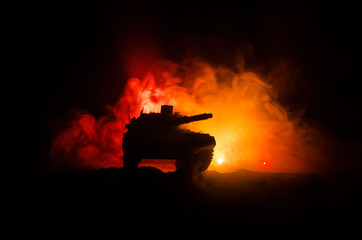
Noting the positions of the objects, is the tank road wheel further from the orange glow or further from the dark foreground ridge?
the orange glow

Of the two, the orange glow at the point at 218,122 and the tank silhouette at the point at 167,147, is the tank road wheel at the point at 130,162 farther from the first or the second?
the orange glow at the point at 218,122

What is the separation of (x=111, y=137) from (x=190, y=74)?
16.1ft

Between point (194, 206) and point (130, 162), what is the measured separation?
9.11 feet

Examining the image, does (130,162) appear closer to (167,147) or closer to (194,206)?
(167,147)

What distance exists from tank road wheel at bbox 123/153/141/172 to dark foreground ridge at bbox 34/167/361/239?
0.50 metres

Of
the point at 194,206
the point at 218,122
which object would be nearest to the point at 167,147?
the point at 194,206

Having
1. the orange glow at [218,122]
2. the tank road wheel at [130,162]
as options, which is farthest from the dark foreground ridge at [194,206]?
A: the orange glow at [218,122]

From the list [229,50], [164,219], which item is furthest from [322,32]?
[164,219]

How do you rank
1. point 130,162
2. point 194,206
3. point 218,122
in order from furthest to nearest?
point 218,122 → point 130,162 → point 194,206

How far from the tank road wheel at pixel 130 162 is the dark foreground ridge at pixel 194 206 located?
0.50m

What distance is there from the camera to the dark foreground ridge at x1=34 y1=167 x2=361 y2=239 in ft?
13.4

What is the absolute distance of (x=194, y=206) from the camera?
5.00 meters

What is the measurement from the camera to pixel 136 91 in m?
13.5

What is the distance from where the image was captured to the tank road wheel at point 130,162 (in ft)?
23.6
